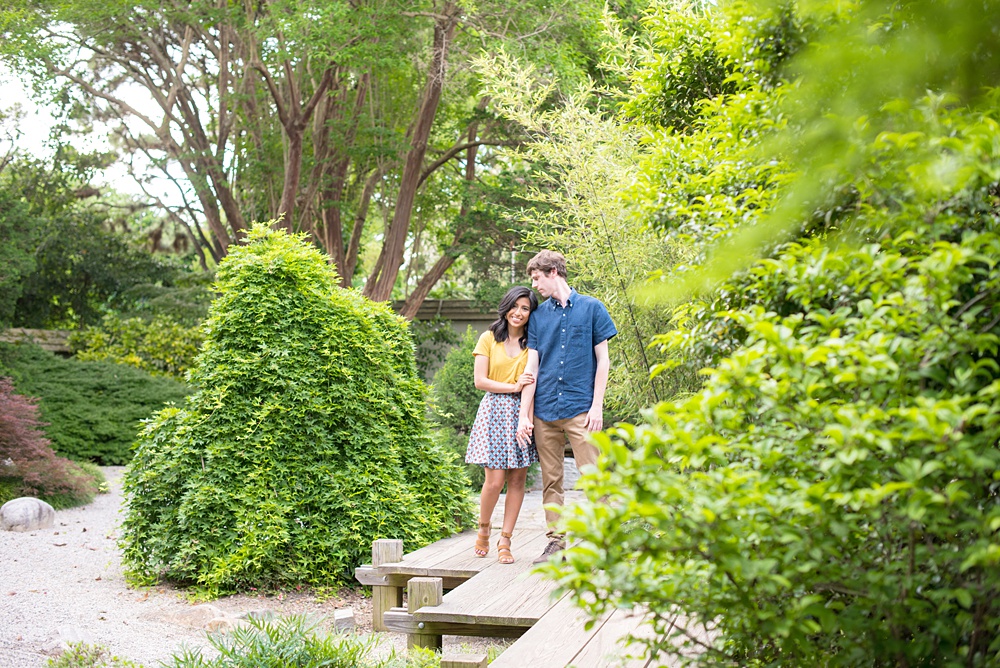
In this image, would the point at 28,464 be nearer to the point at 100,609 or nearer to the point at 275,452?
the point at 100,609

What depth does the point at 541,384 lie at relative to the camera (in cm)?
470

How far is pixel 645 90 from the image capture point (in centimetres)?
365

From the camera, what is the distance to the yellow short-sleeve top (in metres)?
4.85

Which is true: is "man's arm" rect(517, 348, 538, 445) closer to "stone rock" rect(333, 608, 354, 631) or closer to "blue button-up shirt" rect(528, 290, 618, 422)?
"blue button-up shirt" rect(528, 290, 618, 422)

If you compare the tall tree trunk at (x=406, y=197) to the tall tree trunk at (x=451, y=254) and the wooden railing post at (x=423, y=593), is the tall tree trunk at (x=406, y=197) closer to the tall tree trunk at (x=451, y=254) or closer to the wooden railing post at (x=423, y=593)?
the tall tree trunk at (x=451, y=254)

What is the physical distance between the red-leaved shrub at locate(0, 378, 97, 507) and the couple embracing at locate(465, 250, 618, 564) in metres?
6.61

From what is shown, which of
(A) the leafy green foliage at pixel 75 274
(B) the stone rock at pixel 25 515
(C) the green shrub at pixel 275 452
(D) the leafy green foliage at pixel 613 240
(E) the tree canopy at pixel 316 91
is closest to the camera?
(C) the green shrub at pixel 275 452

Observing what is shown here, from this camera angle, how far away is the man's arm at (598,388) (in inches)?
179

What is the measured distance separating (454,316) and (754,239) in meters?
16.6

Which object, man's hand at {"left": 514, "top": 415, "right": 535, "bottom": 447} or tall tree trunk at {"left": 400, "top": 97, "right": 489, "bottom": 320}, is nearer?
man's hand at {"left": 514, "top": 415, "right": 535, "bottom": 447}

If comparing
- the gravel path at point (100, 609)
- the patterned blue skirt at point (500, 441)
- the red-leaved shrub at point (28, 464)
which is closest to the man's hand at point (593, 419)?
the patterned blue skirt at point (500, 441)

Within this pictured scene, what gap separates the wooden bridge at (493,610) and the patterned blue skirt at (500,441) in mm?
585

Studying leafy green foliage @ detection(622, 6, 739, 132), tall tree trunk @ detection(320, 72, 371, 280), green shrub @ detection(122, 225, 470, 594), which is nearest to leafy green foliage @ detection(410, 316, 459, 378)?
tall tree trunk @ detection(320, 72, 371, 280)

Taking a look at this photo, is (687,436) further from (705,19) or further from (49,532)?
(49,532)
